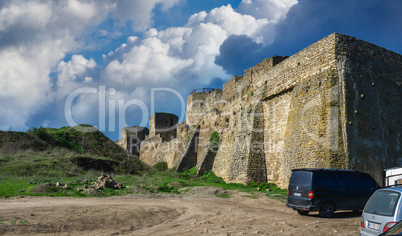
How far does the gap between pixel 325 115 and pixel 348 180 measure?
14.8 ft

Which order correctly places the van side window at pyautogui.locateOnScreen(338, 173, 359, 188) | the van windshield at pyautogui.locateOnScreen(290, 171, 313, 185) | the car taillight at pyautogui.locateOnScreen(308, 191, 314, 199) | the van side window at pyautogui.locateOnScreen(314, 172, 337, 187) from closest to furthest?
the car taillight at pyautogui.locateOnScreen(308, 191, 314, 199) < the van side window at pyautogui.locateOnScreen(314, 172, 337, 187) < the van windshield at pyautogui.locateOnScreen(290, 171, 313, 185) < the van side window at pyautogui.locateOnScreen(338, 173, 359, 188)

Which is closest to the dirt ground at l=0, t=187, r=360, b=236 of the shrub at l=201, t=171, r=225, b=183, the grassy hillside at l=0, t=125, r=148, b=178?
the shrub at l=201, t=171, r=225, b=183

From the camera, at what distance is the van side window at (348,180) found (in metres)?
9.72

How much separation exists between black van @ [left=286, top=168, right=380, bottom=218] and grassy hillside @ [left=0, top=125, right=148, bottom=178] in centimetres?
1520

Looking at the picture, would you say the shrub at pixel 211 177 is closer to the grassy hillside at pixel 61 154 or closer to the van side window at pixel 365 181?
the grassy hillside at pixel 61 154

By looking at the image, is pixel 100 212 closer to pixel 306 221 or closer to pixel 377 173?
pixel 306 221


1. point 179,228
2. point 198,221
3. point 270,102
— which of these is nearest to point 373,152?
point 270,102

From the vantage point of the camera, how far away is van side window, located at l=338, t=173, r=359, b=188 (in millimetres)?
9719

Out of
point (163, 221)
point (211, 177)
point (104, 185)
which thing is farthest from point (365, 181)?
point (211, 177)

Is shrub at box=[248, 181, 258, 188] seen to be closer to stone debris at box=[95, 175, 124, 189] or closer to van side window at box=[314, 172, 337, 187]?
stone debris at box=[95, 175, 124, 189]

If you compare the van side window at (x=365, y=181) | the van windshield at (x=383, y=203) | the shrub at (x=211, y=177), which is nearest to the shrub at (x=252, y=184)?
the shrub at (x=211, y=177)

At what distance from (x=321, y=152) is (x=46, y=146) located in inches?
924

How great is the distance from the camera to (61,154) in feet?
82.7

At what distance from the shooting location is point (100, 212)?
925 cm
